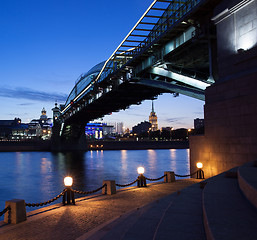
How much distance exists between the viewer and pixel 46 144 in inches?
4604

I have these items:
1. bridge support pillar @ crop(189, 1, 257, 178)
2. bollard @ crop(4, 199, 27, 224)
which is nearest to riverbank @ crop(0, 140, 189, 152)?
bridge support pillar @ crop(189, 1, 257, 178)

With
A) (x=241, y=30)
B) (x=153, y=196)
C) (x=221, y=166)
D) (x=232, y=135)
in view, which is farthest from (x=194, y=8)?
(x=153, y=196)

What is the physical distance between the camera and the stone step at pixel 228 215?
4580 millimetres

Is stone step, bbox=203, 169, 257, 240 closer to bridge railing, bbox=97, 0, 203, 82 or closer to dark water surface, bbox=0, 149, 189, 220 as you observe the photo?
dark water surface, bbox=0, 149, 189, 220

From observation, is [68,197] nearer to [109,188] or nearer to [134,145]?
[109,188]

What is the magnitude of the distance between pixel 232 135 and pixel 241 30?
6013 millimetres

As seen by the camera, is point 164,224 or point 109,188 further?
point 109,188

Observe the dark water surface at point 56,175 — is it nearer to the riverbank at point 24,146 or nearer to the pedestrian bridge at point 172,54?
the pedestrian bridge at point 172,54

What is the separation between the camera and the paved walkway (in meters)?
7.86

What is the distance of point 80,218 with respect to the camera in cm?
955

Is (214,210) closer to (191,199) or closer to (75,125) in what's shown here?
(191,199)

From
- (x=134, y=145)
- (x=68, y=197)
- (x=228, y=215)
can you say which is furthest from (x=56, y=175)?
(x=134, y=145)

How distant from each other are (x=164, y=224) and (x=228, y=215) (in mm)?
1326

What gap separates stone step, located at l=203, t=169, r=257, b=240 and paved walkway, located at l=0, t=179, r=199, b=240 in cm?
214
